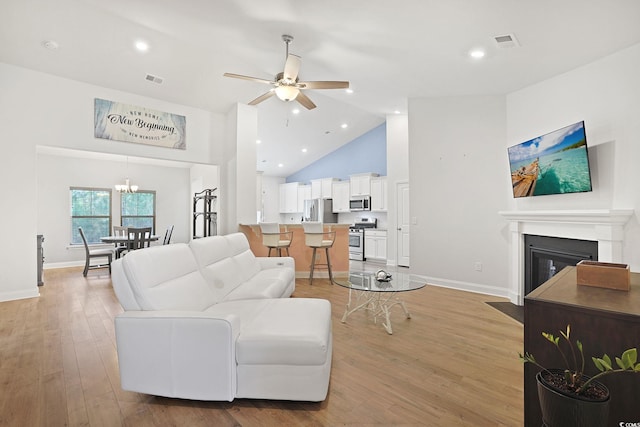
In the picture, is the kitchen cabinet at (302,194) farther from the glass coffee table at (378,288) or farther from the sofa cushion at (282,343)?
the sofa cushion at (282,343)

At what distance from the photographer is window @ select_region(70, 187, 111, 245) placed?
7543 millimetres

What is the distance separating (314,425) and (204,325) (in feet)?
2.70

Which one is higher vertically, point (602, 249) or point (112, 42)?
point (112, 42)

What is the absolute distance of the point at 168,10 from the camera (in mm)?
3670

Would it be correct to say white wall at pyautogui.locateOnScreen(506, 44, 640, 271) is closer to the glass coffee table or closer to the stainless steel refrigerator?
the glass coffee table

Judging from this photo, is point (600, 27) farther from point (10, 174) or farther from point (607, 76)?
point (10, 174)

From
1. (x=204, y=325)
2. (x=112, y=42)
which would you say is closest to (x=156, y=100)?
(x=112, y=42)

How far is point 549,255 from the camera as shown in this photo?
376 cm

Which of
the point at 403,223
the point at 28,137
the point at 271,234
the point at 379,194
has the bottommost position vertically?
the point at 271,234

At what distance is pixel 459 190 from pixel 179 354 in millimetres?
4379

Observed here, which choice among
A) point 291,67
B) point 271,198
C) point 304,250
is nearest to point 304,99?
point 291,67

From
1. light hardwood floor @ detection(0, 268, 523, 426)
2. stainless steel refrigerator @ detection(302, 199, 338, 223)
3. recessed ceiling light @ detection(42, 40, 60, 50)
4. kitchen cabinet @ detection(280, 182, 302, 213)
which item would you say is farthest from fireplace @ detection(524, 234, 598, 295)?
kitchen cabinet @ detection(280, 182, 302, 213)

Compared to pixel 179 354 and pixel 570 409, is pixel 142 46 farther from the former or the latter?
pixel 570 409

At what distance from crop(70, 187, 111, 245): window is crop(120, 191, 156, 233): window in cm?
34
